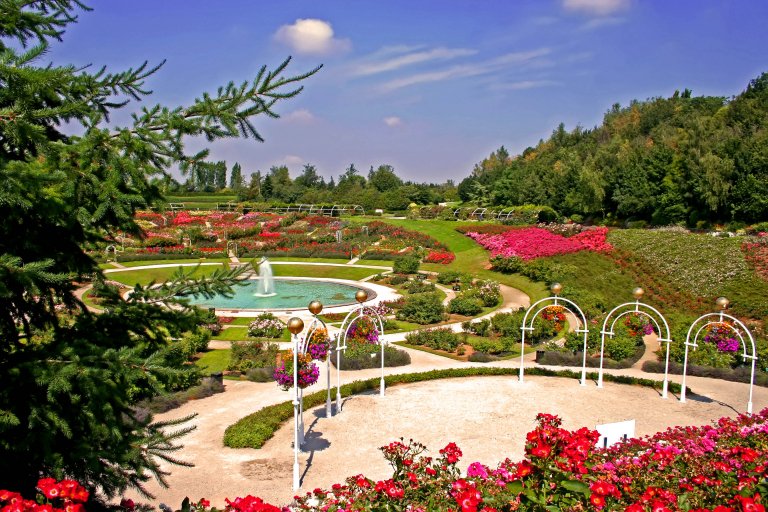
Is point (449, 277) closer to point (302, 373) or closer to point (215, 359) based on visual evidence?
point (215, 359)

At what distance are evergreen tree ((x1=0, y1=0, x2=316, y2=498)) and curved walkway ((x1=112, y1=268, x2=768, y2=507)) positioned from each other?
4989mm

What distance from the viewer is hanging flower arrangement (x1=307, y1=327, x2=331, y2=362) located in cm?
1143

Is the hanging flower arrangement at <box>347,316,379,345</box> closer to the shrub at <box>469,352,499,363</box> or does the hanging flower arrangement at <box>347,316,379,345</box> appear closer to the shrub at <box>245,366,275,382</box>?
the shrub at <box>245,366,275,382</box>

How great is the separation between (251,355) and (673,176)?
135 feet

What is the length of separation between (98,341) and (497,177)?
77.2m

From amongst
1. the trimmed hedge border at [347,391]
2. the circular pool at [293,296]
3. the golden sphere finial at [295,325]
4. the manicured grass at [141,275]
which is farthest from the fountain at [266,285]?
the golden sphere finial at [295,325]

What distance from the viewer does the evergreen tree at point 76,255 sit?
3855 millimetres

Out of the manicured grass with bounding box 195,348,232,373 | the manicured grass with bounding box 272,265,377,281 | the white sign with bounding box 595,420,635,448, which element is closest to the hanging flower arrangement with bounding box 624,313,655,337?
the white sign with bounding box 595,420,635,448

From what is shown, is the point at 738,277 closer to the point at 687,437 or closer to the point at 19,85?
the point at 687,437

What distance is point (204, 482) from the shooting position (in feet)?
31.2

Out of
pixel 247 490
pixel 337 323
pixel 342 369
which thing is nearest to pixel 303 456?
pixel 247 490

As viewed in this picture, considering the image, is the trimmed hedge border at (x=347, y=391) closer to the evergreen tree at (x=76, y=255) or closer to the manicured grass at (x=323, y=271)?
the evergreen tree at (x=76, y=255)

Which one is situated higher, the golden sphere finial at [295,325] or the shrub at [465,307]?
the golden sphere finial at [295,325]

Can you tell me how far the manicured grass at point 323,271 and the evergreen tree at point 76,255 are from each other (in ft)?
89.5
